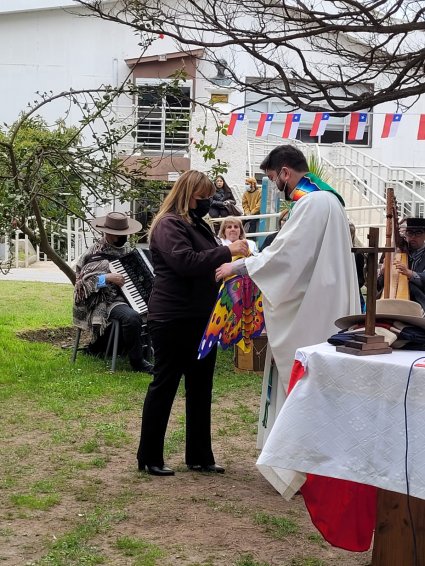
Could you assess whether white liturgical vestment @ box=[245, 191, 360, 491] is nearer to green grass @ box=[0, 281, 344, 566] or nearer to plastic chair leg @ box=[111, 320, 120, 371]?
green grass @ box=[0, 281, 344, 566]

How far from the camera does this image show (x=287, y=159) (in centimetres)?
534

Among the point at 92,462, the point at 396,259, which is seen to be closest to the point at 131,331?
the point at 396,259

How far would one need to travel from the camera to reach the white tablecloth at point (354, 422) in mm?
3480

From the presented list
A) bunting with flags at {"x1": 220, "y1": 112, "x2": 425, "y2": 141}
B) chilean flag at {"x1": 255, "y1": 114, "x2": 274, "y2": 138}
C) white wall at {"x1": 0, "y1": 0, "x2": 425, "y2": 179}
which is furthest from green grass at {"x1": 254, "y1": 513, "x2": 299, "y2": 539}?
white wall at {"x1": 0, "y1": 0, "x2": 425, "y2": 179}

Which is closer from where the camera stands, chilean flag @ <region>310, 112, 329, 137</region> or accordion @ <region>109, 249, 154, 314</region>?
accordion @ <region>109, 249, 154, 314</region>

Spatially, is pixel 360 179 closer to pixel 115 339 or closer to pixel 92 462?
pixel 115 339

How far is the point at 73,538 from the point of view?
15.3ft

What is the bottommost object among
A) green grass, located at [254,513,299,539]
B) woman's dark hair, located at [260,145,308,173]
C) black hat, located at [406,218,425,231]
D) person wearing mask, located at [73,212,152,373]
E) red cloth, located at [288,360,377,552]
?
green grass, located at [254,513,299,539]

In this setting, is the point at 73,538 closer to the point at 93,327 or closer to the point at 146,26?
the point at 93,327

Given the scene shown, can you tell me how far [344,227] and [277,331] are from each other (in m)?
0.72

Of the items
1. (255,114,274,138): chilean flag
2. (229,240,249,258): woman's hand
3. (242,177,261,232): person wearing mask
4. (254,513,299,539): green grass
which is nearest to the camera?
(254,513,299,539): green grass

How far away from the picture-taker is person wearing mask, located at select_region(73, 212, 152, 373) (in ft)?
30.4

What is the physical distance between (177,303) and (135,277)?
3849 mm

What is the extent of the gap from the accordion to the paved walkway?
873cm
